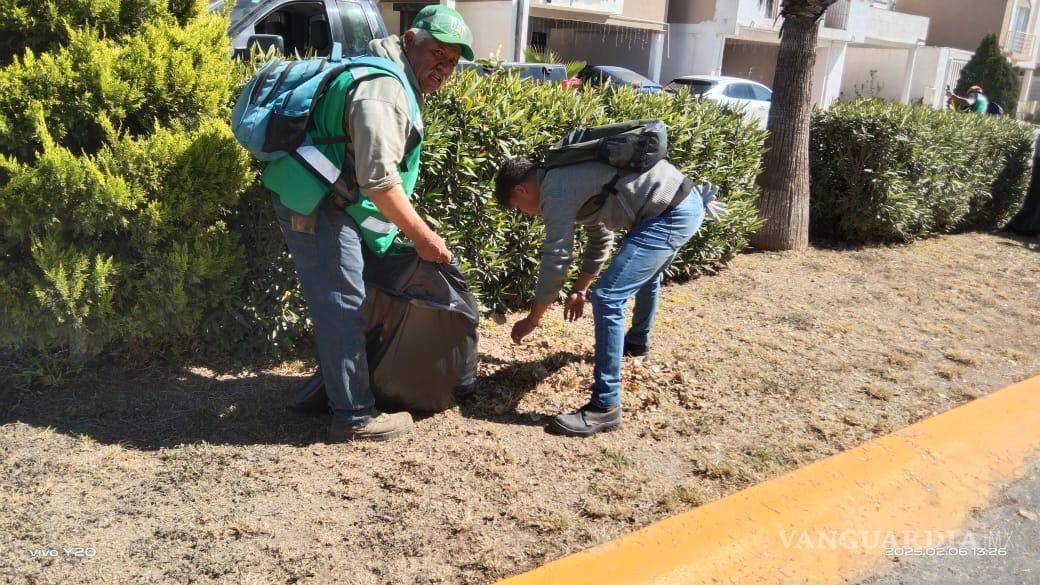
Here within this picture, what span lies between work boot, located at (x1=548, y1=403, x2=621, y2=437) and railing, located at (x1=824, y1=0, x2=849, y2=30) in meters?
31.0

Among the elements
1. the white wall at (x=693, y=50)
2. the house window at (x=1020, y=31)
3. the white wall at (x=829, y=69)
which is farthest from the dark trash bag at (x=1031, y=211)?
the house window at (x=1020, y=31)

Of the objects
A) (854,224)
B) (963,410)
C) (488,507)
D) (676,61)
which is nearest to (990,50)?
(676,61)

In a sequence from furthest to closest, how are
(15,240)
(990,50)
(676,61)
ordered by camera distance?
(990,50) < (676,61) < (15,240)

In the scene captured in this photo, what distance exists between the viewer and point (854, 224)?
7.59 meters

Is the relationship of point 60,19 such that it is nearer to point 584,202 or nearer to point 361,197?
point 361,197

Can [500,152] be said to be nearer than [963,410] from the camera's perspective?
No

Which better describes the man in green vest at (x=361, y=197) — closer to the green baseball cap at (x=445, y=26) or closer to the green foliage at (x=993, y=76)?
the green baseball cap at (x=445, y=26)

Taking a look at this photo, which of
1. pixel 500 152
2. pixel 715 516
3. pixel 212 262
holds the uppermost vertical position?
pixel 500 152

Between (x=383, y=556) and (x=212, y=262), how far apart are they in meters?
1.56

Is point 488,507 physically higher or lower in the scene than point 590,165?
lower

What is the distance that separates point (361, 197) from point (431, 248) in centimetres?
32

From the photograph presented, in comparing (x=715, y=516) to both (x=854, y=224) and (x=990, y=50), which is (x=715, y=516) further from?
(x=990, y=50)

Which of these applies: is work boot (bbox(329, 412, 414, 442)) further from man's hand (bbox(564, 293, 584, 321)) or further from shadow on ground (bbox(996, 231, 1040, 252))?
shadow on ground (bbox(996, 231, 1040, 252))

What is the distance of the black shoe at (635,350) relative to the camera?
445 cm
